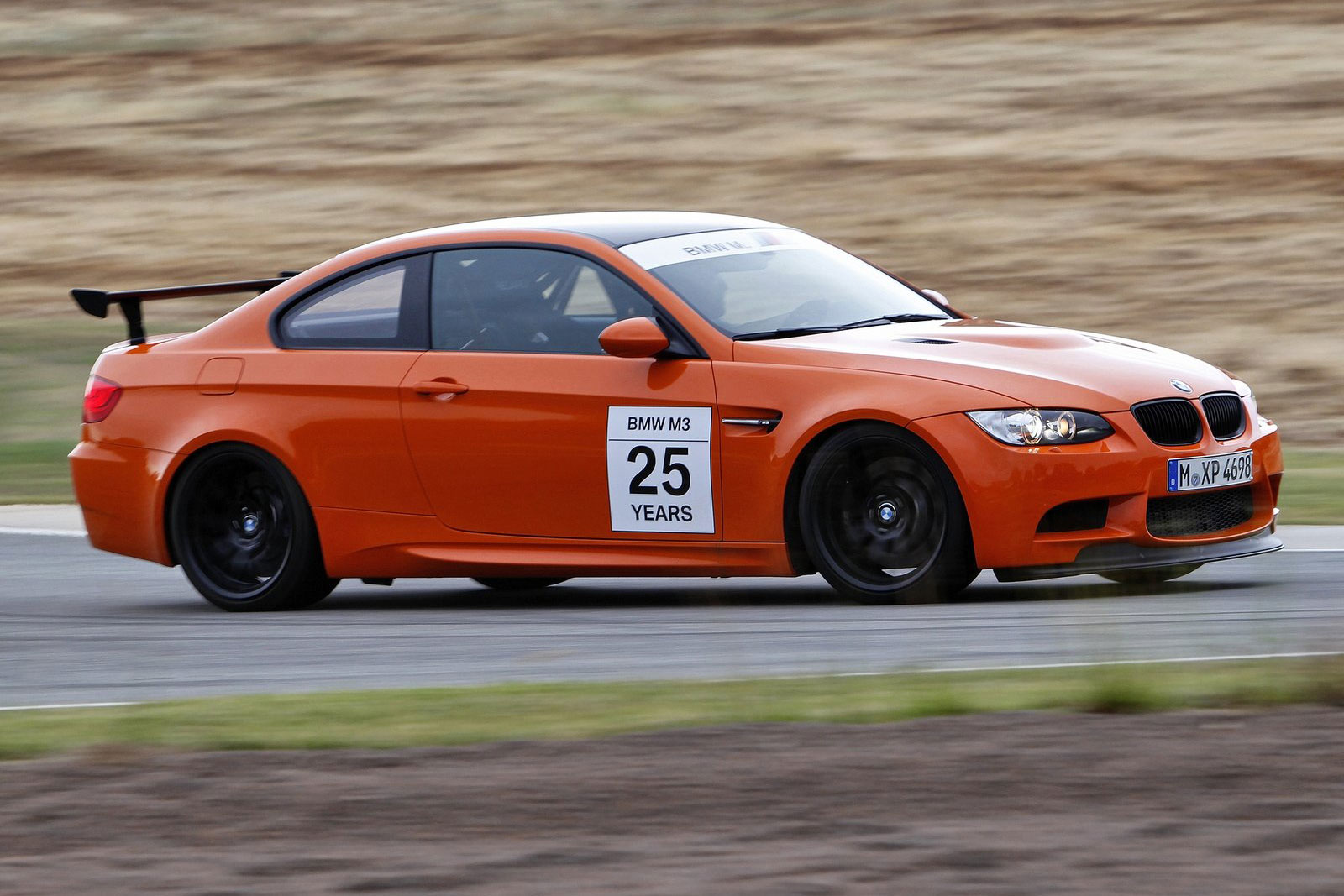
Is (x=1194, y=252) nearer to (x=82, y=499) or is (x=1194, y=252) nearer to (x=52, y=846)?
(x=82, y=499)

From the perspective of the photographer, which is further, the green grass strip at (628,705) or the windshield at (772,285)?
the windshield at (772,285)

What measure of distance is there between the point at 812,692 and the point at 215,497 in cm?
392

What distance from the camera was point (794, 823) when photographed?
182 inches

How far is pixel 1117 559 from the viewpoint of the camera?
778cm

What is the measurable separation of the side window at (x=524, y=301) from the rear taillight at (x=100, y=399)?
1592 millimetres

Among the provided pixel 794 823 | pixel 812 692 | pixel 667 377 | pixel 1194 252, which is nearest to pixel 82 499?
pixel 667 377

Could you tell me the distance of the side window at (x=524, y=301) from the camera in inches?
338

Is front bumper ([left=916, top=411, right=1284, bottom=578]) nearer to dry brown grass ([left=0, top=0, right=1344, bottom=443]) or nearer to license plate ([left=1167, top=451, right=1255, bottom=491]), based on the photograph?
license plate ([left=1167, top=451, right=1255, bottom=491])

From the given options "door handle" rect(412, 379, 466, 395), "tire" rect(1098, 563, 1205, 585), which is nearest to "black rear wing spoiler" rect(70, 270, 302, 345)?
"door handle" rect(412, 379, 466, 395)

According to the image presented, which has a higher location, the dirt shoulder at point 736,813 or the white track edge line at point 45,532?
the dirt shoulder at point 736,813

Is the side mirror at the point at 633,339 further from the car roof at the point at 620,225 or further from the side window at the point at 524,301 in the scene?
the car roof at the point at 620,225

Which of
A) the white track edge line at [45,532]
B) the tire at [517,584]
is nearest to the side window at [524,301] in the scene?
the tire at [517,584]

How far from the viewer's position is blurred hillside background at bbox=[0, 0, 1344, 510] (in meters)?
18.2

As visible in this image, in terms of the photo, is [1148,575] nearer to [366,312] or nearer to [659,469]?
[659,469]
